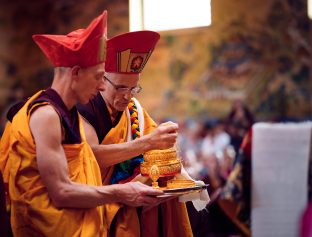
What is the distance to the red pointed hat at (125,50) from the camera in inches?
130

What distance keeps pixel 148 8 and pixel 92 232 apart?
8.19 metres

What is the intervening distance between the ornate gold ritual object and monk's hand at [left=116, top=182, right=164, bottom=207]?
18 cm

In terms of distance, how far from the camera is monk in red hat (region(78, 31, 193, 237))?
3189mm

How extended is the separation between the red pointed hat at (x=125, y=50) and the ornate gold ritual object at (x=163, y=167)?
50 centimetres

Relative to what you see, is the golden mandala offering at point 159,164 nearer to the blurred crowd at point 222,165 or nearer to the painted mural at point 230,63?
the blurred crowd at point 222,165

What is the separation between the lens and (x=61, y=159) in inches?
107

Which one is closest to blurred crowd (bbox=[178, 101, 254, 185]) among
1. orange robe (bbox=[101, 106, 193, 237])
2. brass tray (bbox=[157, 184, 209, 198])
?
orange robe (bbox=[101, 106, 193, 237])

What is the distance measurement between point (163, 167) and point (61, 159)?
66cm

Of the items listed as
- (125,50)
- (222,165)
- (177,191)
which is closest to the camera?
(177,191)

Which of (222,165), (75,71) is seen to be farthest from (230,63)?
(75,71)

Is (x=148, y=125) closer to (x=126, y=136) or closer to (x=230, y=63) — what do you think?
(x=126, y=136)

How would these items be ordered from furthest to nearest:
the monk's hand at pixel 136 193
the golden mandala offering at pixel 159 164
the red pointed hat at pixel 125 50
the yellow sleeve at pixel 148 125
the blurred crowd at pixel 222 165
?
the blurred crowd at pixel 222 165 → the yellow sleeve at pixel 148 125 → the red pointed hat at pixel 125 50 → the golden mandala offering at pixel 159 164 → the monk's hand at pixel 136 193

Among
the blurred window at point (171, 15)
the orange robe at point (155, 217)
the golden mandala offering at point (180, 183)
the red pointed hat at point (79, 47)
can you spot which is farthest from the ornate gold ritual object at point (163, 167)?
the blurred window at point (171, 15)

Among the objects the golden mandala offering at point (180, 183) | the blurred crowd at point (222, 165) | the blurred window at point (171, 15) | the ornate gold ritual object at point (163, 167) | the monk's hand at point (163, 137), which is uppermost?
the blurred window at point (171, 15)
